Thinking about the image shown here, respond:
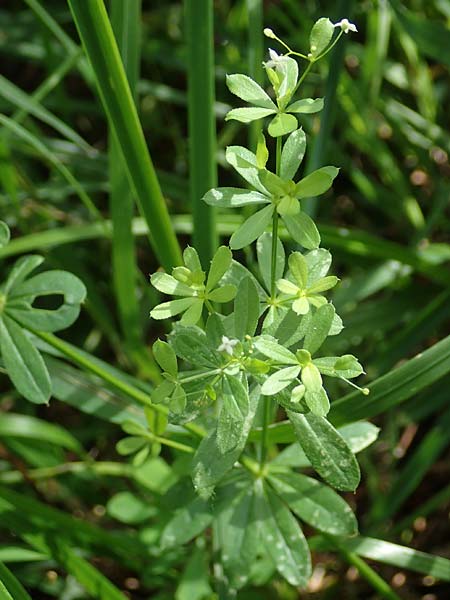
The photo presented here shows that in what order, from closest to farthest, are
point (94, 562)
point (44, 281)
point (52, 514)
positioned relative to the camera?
point (44, 281), point (52, 514), point (94, 562)

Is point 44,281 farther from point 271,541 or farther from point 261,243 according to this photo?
point 271,541

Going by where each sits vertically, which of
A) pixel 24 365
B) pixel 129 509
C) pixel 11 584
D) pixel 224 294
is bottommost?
pixel 129 509

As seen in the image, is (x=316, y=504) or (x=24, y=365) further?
(x=316, y=504)

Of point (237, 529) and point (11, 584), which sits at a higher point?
point (237, 529)

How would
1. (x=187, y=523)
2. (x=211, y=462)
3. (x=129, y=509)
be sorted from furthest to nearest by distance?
1. (x=129, y=509)
2. (x=187, y=523)
3. (x=211, y=462)

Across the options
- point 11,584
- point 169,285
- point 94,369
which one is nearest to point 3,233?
point 94,369

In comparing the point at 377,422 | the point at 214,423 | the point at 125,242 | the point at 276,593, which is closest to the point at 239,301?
the point at 214,423

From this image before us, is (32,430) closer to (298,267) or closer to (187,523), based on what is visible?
(187,523)
